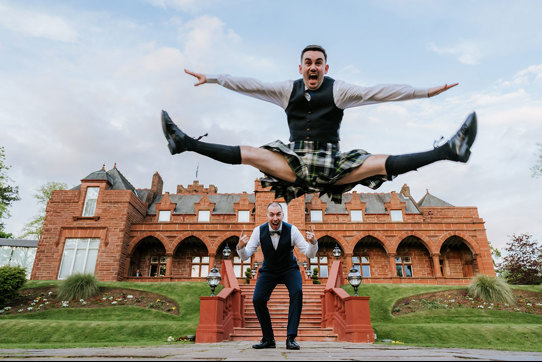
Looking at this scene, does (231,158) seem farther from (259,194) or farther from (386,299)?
(259,194)

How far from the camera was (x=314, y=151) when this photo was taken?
306 cm

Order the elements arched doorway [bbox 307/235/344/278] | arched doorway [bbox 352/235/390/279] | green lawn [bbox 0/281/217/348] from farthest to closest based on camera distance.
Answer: arched doorway [bbox 307/235/344/278], arched doorway [bbox 352/235/390/279], green lawn [bbox 0/281/217/348]

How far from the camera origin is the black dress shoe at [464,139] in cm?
260

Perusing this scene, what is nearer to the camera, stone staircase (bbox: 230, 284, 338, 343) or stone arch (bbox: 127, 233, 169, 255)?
stone staircase (bbox: 230, 284, 338, 343)

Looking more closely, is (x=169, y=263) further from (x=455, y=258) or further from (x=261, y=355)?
(x=261, y=355)

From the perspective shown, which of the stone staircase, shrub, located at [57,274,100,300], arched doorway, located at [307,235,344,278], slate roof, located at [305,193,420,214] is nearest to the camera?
the stone staircase

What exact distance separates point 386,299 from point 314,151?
14.8 meters

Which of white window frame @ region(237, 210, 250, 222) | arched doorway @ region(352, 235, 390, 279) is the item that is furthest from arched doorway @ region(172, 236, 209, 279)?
arched doorway @ region(352, 235, 390, 279)

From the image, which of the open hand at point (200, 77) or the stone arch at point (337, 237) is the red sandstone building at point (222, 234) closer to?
the stone arch at point (337, 237)

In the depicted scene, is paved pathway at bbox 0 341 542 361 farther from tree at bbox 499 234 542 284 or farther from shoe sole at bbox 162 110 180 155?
tree at bbox 499 234 542 284

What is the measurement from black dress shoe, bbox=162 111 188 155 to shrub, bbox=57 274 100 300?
54.6ft

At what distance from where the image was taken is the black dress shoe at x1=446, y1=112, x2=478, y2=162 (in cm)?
260

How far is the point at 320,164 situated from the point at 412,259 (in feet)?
85.5

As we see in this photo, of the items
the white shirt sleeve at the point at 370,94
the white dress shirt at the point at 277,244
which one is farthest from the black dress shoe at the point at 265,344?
the white shirt sleeve at the point at 370,94
